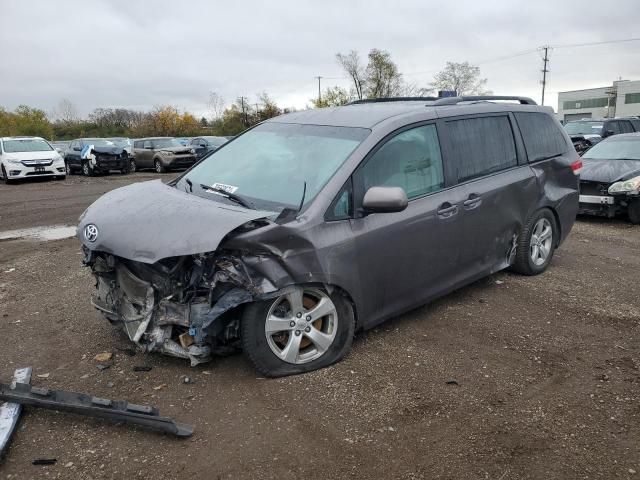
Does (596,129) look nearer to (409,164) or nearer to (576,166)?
(576,166)

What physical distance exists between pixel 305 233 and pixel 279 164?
2.98 feet

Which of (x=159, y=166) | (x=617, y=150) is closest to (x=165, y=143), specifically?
(x=159, y=166)

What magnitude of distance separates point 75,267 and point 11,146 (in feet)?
49.9

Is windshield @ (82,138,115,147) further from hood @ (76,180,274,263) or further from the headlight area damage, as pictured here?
the headlight area damage

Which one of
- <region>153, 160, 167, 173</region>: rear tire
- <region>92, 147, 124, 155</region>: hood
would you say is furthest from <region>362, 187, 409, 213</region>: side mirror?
<region>153, 160, 167, 173</region>: rear tire

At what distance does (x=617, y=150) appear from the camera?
33.3 ft

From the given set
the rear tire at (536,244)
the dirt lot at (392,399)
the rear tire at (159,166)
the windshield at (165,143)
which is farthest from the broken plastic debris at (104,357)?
the windshield at (165,143)

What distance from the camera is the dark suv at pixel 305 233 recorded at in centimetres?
333

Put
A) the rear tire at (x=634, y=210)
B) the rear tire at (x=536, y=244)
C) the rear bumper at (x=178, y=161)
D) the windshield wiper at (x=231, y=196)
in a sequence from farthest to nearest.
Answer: the rear bumper at (x=178, y=161) < the rear tire at (x=634, y=210) < the rear tire at (x=536, y=244) < the windshield wiper at (x=231, y=196)

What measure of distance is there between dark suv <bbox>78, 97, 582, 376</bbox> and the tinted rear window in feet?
2.00

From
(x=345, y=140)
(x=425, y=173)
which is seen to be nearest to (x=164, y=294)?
(x=345, y=140)

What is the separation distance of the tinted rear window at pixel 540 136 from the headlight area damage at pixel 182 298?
11.2 ft

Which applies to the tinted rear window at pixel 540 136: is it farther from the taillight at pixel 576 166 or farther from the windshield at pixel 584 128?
the windshield at pixel 584 128

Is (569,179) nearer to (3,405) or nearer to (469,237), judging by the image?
(469,237)
